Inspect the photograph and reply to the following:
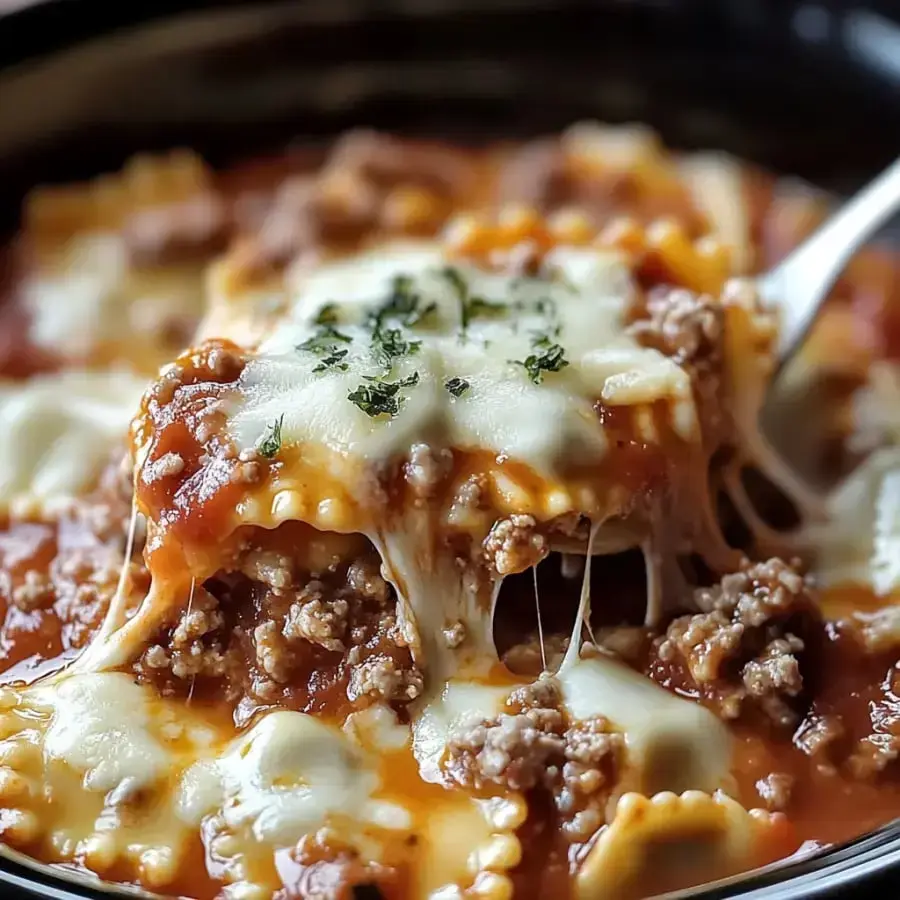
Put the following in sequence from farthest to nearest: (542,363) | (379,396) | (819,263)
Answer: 1. (819,263)
2. (542,363)
3. (379,396)

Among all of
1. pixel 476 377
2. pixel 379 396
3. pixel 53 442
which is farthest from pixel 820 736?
pixel 53 442

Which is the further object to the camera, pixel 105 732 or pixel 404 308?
pixel 404 308

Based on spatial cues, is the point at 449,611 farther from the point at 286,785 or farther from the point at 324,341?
the point at 324,341

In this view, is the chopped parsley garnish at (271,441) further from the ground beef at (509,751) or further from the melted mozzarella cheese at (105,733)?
the ground beef at (509,751)

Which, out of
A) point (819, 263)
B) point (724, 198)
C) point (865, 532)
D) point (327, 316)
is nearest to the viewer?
point (327, 316)

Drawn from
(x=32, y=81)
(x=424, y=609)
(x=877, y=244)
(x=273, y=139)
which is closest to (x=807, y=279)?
(x=877, y=244)

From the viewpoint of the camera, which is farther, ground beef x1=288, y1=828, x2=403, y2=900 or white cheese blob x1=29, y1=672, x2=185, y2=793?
white cheese blob x1=29, y1=672, x2=185, y2=793

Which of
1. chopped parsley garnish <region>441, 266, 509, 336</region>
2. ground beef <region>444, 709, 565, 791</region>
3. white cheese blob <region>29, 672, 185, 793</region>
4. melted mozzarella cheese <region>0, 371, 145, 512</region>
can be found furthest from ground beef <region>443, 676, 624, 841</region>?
melted mozzarella cheese <region>0, 371, 145, 512</region>

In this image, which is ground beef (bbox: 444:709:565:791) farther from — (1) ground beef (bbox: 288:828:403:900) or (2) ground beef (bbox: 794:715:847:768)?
(2) ground beef (bbox: 794:715:847:768)
